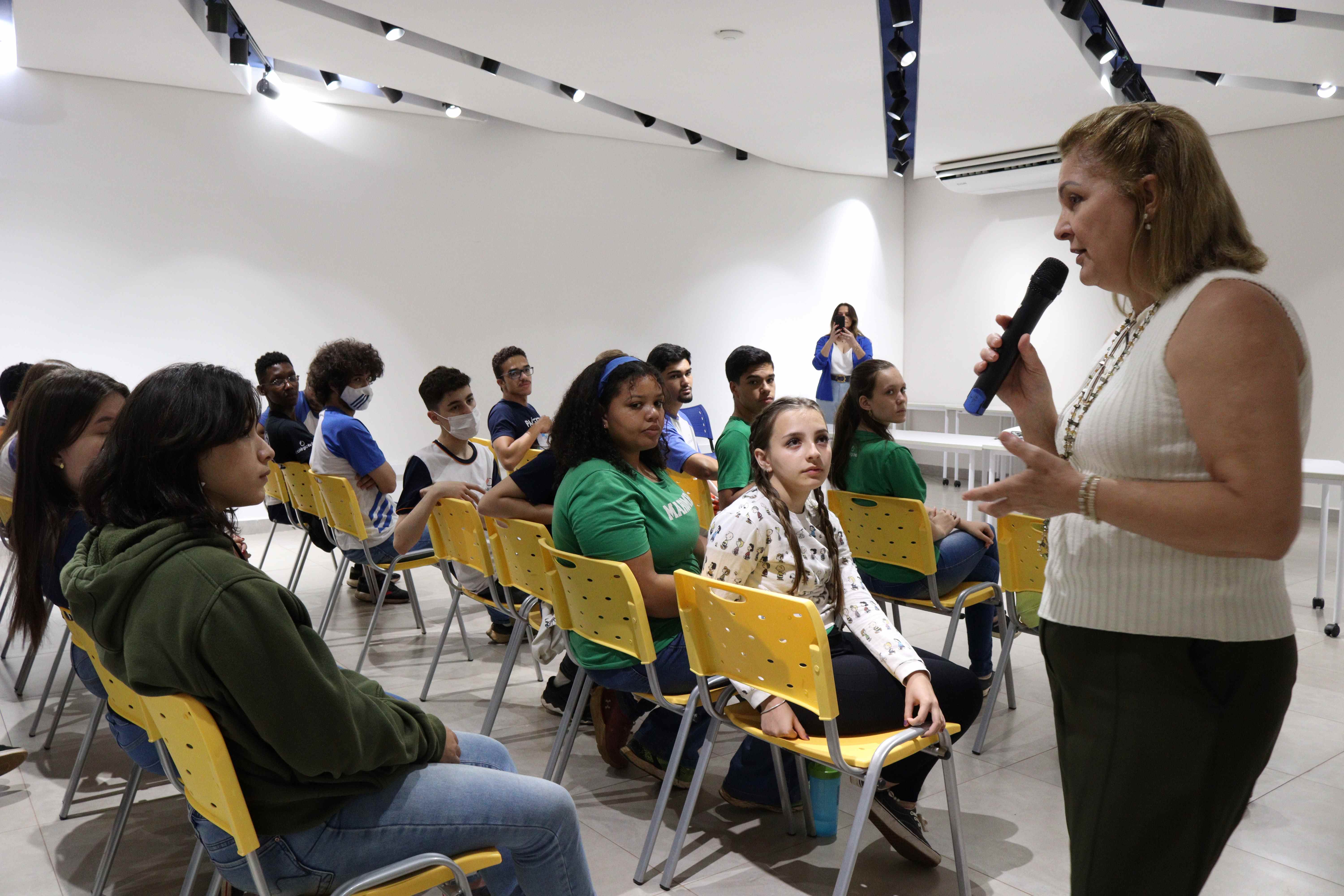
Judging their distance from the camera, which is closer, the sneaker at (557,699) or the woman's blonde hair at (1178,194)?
the woman's blonde hair at (1178,194)

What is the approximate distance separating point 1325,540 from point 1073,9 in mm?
3107

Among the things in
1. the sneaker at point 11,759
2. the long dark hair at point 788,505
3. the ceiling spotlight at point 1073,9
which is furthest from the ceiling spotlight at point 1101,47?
the sneaker at point 11,759

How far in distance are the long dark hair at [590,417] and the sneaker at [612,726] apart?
0.84m

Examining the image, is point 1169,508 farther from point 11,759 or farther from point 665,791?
point 11,759

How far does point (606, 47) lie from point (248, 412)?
5.35m

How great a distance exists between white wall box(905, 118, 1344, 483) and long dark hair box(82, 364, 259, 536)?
6.54 meters

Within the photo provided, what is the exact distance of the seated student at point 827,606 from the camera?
2.20m

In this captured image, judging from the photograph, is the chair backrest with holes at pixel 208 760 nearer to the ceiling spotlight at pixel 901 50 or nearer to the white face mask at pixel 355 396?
the white face mask at pixel 355 396

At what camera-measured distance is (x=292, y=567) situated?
6.14m

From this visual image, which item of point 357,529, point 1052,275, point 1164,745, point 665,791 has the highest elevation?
point 1052,275

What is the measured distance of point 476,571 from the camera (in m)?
3.82

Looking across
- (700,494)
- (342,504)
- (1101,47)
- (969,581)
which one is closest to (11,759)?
(342,504)

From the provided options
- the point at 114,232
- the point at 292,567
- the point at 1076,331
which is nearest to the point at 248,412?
the point at 292,567

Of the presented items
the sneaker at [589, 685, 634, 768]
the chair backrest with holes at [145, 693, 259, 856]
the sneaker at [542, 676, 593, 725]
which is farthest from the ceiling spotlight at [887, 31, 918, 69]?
the chair backrest with holes at [145, 693, 259, 856]
